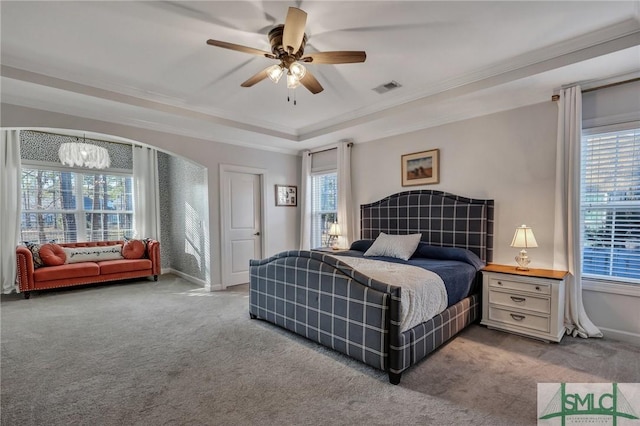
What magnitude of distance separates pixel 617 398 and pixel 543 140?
2.42m

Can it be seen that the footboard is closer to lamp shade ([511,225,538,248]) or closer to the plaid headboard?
lamp shade ([511,225,538,248])

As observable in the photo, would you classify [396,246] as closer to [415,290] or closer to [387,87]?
[415,290]

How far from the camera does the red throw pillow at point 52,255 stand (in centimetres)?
475

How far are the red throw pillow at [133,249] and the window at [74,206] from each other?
0.73 metres

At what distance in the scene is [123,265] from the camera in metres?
5.29

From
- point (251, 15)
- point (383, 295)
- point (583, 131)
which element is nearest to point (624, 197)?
point (583, 131)

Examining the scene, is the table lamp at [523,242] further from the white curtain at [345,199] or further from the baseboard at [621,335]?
the white curtain at [345,199]

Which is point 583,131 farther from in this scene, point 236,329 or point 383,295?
point 236,329

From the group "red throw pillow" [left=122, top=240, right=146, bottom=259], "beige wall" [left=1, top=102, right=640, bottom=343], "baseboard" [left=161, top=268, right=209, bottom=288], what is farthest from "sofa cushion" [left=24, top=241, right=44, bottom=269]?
"beige wall" [left=1, top=102, right=640, bottom=343]

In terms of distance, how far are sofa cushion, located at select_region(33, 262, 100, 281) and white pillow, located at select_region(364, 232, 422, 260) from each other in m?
4.49

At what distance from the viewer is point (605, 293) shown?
295 centimetres

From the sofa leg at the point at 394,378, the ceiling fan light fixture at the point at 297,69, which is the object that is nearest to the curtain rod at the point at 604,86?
the ceiling fan light fixture at the point at 297,69

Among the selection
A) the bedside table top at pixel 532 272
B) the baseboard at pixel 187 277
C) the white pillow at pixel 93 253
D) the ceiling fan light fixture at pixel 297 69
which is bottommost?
the baseboard at pixel 187 277

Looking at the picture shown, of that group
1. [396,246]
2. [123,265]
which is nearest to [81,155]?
[123,265]
